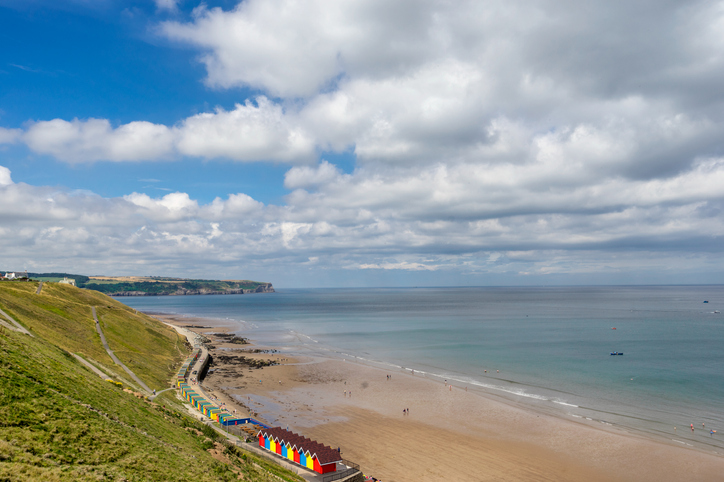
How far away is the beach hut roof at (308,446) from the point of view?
2780 centimetres

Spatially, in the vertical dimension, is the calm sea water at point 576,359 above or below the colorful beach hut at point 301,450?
below

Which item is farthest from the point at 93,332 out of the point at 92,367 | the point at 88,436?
the point at 88,436

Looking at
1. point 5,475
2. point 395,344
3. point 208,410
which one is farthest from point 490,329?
point 5,475

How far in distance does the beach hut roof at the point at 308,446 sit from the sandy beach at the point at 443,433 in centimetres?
627

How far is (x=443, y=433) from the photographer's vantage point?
138ft

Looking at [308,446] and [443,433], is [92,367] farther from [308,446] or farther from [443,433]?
[443,433]

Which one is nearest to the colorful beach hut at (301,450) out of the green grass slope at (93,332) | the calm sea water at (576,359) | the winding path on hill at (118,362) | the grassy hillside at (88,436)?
the grassy hillside at (88,436)

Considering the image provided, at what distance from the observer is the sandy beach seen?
3359cm

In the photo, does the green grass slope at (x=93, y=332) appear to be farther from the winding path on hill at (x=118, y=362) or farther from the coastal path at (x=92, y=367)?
the coastal path at (x=92, y=367)

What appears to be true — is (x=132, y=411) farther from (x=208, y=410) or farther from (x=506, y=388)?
(x=506, y=388)

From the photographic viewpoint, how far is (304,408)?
1978 inches

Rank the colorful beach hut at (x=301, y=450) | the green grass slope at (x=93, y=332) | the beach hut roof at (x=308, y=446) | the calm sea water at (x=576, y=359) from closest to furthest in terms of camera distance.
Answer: the colorful beach hut at (x=301, y=450) < the beach hut roof at (x=308, y=446) < the green grass slope at (x=93, y=332) < the calm sea water at (x=576, y=359)

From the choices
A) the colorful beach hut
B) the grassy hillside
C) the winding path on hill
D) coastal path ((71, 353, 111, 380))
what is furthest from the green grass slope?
the colorful beach hut

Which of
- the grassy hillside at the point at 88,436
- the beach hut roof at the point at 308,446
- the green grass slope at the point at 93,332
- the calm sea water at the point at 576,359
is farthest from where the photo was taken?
the calm sea water at the point at 576,359
